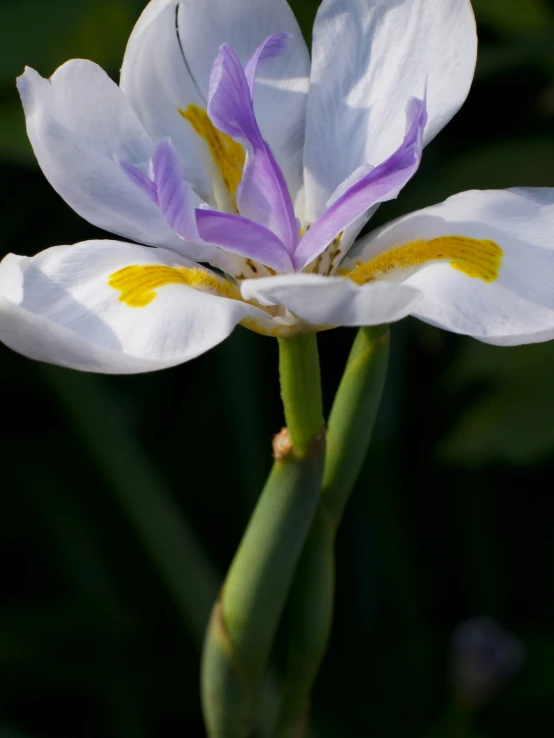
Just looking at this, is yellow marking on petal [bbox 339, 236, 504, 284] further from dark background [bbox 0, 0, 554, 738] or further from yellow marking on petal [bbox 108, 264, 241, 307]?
dark background [bbox 0, 0, 554, 738]

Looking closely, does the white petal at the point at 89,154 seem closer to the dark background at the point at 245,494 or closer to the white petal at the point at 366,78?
the white petal at the point at 366,78

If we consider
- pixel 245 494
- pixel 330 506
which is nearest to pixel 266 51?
pixel 330 506

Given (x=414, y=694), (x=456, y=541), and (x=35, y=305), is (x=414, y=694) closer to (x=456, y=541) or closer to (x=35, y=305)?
(x=456, y=541)

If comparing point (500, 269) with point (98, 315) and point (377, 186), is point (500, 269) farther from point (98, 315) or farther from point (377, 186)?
point (98, 315)

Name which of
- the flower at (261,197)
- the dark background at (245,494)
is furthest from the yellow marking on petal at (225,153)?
the dark background at (245,494)

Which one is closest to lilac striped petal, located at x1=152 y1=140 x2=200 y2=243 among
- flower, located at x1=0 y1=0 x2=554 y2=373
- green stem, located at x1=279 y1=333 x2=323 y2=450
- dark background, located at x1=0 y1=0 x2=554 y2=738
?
flower, located at x1=0 y1=0 x2=554 y2=373

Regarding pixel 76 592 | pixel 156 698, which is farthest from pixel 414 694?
pixel 76 592
